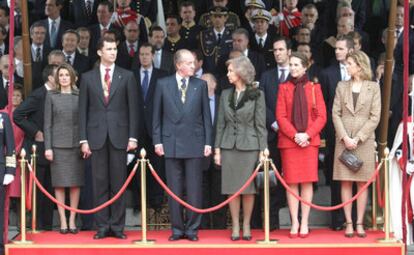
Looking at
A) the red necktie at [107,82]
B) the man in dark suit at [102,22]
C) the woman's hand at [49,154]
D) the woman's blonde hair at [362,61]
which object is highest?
the man in dark suit at [102,22]

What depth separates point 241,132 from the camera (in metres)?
14.8

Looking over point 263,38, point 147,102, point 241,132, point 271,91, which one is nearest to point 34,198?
point 147,102

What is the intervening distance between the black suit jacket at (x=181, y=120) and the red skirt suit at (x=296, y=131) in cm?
80

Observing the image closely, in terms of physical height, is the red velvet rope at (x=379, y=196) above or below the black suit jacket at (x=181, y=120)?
below

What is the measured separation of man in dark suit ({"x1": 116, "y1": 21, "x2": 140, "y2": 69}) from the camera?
17.6m

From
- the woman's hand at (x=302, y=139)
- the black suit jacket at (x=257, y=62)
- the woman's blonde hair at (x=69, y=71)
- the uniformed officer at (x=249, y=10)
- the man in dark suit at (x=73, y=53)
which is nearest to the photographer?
the woman's hand at (x=302, y=139)

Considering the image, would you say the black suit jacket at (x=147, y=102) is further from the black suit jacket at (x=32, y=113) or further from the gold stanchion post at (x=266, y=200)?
the gold stanchion post at (x=266, y=200)

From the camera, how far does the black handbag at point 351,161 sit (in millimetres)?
14914

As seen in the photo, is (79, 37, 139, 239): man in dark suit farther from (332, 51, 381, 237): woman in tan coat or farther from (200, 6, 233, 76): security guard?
(200, 6, 233, 76): security guard

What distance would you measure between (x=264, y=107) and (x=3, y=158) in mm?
2839

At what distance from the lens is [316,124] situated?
14.9 metres

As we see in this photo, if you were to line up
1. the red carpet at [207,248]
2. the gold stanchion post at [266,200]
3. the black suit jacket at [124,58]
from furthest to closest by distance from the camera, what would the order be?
1. the black suit jacket at [124,58]
2. the red carpet at [207,248]
3. the gold stanchion post at [266,200]

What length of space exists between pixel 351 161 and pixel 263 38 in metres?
3.43

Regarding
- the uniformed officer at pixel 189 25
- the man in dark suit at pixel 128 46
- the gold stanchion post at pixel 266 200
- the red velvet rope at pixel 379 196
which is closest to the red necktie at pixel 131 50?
the man in dark suit at pixel 128 46
